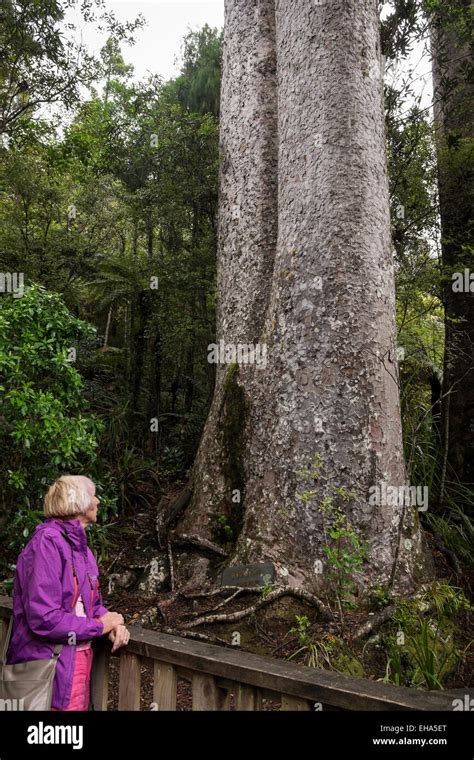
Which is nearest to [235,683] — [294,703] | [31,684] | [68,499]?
[294,703]

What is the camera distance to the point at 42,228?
8609 mm

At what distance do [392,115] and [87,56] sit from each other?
15.1 ft

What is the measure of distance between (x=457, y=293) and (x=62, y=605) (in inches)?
229

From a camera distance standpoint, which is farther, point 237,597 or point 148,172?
point 148,172

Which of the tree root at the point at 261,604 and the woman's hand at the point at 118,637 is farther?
the tree root at the point at 261,604

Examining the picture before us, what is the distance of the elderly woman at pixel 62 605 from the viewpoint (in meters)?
2.00

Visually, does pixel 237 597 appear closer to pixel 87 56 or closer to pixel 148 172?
pixel 148 172

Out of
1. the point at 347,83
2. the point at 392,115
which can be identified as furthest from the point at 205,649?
the point at 392,115

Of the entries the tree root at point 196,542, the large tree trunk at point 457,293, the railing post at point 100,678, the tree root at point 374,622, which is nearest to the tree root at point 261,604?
the tree root at point 374,622

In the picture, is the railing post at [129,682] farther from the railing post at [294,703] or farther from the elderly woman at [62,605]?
the railing post at [294,703]

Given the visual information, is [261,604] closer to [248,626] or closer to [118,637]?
[248,626]

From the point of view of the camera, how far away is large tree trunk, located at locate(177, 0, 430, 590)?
3943 mm

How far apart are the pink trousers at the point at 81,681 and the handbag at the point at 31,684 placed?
0.28 feet

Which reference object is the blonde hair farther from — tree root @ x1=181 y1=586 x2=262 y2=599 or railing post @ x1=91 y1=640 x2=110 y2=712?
tree root @ x1=181 y1=586 x2=262 y2=599
